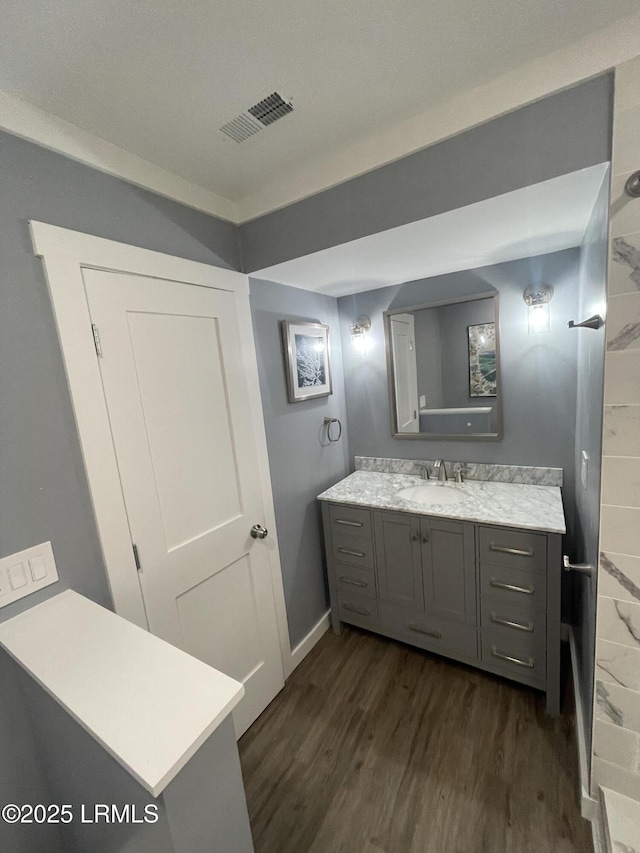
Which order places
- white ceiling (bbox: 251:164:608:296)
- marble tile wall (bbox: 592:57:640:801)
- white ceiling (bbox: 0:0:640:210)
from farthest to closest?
white ceiling (bbox: 251:164:608:296) → marble tile wall (bbox: 592:57:640:801) → white ceiling (bbox: 0:0:640:210)

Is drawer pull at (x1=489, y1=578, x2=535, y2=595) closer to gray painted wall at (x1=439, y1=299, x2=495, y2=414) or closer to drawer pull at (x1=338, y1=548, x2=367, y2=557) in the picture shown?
drawer pull at (x1=338, y1=548, x2=367, y2=557)

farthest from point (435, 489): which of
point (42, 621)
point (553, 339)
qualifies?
point (42, 621)

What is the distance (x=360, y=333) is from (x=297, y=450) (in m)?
0.92

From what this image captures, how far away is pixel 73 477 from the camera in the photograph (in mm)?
1105

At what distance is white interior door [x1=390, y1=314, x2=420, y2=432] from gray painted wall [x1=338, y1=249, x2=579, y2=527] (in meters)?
0.09

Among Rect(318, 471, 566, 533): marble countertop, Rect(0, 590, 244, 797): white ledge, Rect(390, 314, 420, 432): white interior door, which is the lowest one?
Rect(318, 471, 566, 533): marble countertop

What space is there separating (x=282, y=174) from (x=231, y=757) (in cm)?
187

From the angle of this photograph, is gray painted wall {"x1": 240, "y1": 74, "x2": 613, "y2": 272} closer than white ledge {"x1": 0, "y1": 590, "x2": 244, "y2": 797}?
No

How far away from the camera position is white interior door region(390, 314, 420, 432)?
225 cm

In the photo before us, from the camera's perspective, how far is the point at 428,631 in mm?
1891

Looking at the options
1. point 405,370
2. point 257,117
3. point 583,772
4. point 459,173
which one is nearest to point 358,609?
point 583,772

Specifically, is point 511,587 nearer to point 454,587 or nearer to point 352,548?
point 454,587

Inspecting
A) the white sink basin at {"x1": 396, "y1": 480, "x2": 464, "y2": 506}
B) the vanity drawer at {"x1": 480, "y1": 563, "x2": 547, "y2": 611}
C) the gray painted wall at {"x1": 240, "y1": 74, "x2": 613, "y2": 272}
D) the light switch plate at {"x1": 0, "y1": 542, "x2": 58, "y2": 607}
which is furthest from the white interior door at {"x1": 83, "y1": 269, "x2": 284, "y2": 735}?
the vanity drawer at {"x1": 480, "y1": 563, "x2": 547, "y2": 611}

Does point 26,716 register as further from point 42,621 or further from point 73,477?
point 73,477
